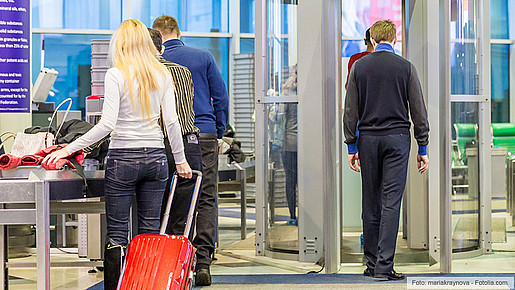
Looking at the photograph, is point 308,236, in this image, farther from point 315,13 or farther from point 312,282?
point 315,13

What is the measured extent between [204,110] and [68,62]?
9288 mm

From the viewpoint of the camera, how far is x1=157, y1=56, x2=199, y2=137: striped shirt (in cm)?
377

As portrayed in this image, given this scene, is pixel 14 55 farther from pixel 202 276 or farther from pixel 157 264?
pixel 157 264

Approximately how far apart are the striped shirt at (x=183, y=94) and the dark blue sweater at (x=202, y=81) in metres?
0.24

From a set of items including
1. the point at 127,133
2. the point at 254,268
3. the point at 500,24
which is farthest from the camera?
the point at 500,24

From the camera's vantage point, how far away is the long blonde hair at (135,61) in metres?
3.24

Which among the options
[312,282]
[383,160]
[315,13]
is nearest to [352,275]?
[312,282]

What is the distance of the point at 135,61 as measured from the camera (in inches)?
128

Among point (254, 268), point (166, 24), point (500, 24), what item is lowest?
point (254, 268)

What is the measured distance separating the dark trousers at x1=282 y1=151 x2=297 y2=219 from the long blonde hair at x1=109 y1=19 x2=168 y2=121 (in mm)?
2283

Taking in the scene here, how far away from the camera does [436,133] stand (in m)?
5.25

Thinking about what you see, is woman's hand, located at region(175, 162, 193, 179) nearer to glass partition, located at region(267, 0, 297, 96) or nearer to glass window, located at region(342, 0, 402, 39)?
glass partition, located at region(267, 0, 297, 96)

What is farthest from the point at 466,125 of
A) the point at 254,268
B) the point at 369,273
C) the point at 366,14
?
the point at 254,268

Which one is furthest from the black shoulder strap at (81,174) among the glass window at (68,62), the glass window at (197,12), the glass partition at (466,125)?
the glass window at (197,12)
